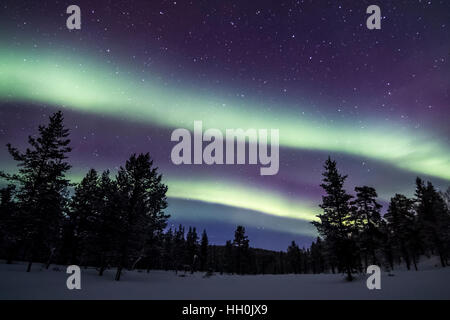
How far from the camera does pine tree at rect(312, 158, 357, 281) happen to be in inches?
910

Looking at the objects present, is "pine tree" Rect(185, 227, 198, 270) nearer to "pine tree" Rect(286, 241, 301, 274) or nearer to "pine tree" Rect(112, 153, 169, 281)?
"pine tree" Rect(286, 241, 301, 274)

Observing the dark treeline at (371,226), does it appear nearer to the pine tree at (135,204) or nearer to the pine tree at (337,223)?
the pine tree at (337,223)

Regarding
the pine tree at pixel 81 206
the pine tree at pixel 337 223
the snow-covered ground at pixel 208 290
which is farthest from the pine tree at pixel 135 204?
the pine tree at pixel 337 223

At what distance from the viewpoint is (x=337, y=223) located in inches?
971

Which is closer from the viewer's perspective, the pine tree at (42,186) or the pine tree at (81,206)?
the pine tree at (42,186)

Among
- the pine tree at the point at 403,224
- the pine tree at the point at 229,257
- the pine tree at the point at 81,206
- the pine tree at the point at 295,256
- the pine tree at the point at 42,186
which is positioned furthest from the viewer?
the pine tree at the point at 295,256

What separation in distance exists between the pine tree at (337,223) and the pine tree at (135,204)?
19012 millimetres

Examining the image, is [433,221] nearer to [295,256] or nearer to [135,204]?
[135,204]

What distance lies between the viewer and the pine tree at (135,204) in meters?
23.2

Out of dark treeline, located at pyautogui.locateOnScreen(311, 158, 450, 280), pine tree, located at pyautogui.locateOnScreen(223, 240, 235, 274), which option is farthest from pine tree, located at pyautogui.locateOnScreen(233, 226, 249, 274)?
dark treeline, located at pyautogui.locateOnScreen(311, 158, 450, 280)
